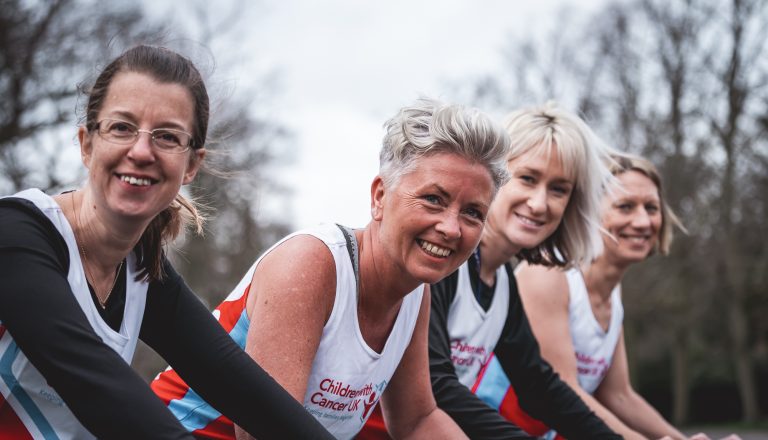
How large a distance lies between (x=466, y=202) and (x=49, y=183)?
34.7ft

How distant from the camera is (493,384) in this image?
425 centimetres

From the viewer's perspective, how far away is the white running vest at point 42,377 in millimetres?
2047

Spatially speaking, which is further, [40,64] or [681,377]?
[681,377]

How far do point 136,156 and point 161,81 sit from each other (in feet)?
0.73

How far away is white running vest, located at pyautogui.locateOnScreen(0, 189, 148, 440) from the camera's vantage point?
205 cm

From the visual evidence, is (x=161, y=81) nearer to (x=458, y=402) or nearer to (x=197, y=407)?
(x=197, y=407)

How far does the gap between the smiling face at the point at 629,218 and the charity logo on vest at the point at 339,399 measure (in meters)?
2.49

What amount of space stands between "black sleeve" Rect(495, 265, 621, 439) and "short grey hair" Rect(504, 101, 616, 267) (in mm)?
401

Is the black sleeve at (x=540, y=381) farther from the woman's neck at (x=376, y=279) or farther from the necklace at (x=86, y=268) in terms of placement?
the necklace at (x=86, y=268)

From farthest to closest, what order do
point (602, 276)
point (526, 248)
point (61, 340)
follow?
point (602, 276)
point (526, 248)
point (61, 340)

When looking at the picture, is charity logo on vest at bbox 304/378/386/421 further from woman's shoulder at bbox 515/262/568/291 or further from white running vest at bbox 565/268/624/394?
white running vest at bbox 565/268/624/394

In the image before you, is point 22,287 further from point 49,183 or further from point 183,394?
→ point 49,183

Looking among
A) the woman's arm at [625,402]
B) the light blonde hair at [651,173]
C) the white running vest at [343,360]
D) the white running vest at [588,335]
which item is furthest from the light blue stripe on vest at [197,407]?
the woman's arm at [625,402]

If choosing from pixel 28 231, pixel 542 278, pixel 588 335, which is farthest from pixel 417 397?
pixel 588 335
